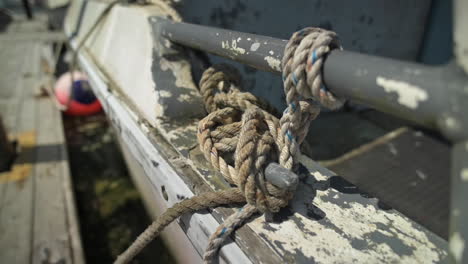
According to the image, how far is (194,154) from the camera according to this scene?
117cm

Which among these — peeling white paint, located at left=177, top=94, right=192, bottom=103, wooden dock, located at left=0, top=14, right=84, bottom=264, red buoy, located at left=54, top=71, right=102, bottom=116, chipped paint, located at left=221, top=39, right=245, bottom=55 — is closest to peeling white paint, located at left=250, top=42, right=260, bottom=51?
chipped paint, located at left=221, top=39, right=245, bottom=55

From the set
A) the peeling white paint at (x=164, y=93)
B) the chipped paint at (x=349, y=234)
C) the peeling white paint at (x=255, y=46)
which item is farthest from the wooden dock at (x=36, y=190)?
the peeling white paint at (x=255, y=46)

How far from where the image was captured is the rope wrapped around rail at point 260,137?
2.19 ft

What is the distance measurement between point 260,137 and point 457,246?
49 cm

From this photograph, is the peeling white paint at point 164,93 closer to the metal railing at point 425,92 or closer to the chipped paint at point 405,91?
the metal railing at point 425,92

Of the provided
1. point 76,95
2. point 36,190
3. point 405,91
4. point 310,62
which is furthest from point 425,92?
point 76,95

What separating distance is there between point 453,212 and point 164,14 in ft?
4.82

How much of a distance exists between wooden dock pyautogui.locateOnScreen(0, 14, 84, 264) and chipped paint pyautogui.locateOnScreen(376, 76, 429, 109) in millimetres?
1809

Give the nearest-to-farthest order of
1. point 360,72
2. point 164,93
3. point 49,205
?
point 360,72 → point 164,93 → point 49,205

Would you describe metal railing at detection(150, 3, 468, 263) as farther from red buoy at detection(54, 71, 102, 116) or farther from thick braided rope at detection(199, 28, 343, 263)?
red buoy at detection(54, 71, 102, 116)

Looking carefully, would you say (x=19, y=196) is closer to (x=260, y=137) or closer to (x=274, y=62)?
(x=260, y=137)

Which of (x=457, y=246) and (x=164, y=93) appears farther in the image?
(x=164, y=93)

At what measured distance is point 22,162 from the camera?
100 inches

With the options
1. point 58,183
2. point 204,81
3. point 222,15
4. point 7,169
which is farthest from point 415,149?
point 7,169
